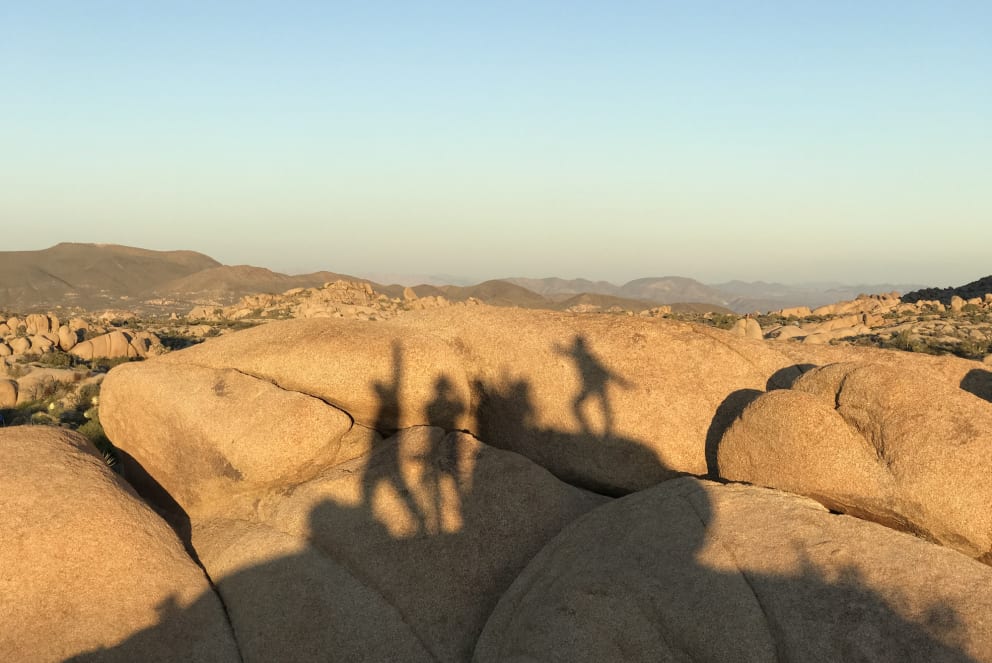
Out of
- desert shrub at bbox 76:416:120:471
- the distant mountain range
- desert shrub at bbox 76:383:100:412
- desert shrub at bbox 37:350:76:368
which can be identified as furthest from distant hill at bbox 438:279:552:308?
desert shrub at bbox 76:416:120:471

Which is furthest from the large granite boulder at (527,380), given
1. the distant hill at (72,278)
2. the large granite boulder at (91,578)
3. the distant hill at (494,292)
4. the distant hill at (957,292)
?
the distant hill at (72,278)

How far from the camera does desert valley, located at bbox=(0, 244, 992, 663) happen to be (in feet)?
23.7

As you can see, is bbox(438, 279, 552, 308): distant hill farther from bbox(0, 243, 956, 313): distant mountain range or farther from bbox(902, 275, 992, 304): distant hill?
bbox(902, 275, 992, 304): distant hill

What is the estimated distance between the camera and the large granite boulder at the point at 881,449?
27.3 feet

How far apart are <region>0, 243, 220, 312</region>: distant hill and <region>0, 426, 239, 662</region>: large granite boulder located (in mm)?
150981

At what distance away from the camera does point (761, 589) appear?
23.6 ft

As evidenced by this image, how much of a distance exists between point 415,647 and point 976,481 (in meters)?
7.45

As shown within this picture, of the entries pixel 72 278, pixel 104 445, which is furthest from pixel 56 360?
pixel 72 278

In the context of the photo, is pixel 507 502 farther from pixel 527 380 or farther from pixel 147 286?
pixel 147 286

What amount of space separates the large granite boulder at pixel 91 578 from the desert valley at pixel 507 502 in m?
0.03

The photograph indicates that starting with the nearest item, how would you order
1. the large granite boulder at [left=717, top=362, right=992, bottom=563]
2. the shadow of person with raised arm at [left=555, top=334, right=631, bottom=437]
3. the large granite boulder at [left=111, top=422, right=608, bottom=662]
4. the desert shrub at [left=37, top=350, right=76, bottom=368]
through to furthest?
the large granite boulder at [left=717, top=362, right=992, bottom=563]
the large granite boulder at [left=111, top=422, right=608, bottom=662]
the shadow of person with raised arm at [left=555, top=334, right=631, bottom=437]
the desert shrub at [left=37, top=350, right=76, bottom=368]

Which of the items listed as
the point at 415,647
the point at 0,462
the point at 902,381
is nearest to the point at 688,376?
the point at 902,381

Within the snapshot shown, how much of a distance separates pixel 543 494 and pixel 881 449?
489 centimetres

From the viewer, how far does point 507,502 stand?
10398 mm
